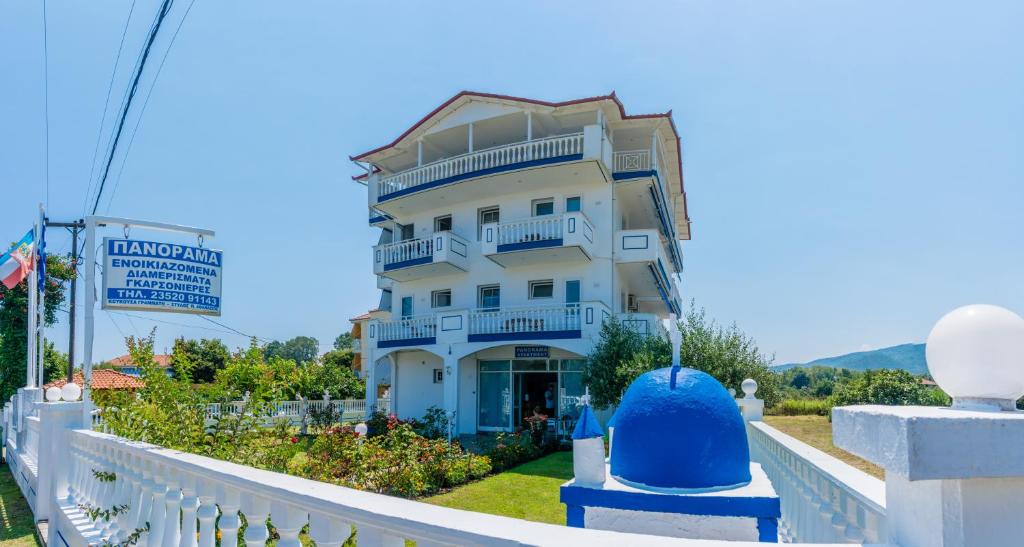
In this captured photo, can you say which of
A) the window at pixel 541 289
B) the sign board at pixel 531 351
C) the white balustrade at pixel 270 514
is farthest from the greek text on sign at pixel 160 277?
the window at pixel 541 289

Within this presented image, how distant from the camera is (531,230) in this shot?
72.6 ft

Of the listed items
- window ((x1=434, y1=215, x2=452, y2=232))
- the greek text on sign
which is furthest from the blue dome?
window ((x1=434, y1=215, x2=452, y2=232))

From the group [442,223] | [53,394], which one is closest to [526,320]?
[442,223]

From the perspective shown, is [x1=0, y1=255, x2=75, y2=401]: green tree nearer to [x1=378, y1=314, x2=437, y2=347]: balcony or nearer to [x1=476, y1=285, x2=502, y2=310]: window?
[x1=378, y1=314, x2=437, y2=347]: balcony

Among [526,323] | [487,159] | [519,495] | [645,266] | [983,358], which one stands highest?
[487,159]

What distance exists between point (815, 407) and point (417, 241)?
61.9 feet

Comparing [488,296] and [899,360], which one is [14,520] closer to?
[488,296]

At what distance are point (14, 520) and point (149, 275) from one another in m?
4.92

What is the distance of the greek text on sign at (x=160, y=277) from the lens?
7977 millimetres

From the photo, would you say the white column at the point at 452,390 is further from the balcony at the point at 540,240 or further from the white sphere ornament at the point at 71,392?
the white sphere ornament at the point at 71,392

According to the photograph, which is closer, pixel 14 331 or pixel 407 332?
pixel 407 332

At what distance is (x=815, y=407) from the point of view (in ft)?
84.4

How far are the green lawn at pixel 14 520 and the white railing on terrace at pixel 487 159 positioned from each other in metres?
16.8

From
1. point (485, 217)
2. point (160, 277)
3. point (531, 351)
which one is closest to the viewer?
point (160, 277)
